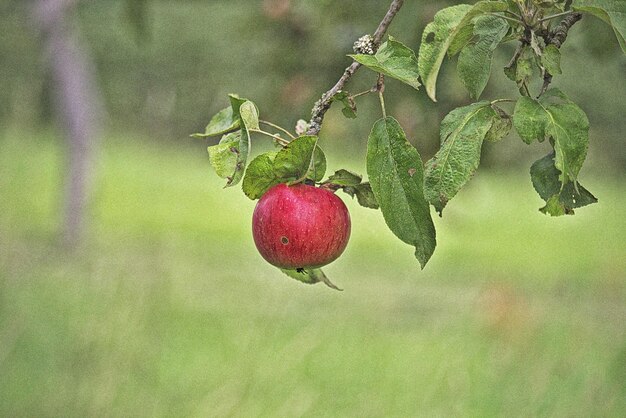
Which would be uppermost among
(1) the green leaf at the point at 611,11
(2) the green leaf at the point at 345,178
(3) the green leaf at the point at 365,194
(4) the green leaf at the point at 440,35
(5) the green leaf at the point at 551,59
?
(1) the green leaf at the point at 611,11

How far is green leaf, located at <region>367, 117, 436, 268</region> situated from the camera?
23.5 inches

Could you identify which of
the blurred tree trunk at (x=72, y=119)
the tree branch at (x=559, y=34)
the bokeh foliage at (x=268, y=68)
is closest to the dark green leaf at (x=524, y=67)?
the tree branch at (x=559, y=34)

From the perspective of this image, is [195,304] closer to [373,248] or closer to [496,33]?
[373,248]

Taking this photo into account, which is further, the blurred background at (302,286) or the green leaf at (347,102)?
the blurred background at (302,286)

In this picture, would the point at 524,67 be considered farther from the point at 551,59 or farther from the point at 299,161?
the point at 299,161

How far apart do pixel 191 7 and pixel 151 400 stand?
7.27 m

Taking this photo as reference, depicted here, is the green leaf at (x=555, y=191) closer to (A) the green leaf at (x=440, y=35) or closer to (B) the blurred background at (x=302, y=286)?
(A) the green leaf at (x=440, y=35)

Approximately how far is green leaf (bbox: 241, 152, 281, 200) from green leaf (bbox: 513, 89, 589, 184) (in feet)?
0.55

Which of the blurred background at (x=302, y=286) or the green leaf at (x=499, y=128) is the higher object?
the green leaf at (x=499, y=128)

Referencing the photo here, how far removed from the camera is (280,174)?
0.65m

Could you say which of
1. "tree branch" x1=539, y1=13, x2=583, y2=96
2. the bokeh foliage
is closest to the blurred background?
the bokeh foliage

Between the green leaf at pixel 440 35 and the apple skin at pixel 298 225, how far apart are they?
5.6 inches

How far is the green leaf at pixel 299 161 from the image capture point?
0.60 metres

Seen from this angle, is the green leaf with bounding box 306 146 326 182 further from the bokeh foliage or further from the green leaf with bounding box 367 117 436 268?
the bokeh foliage
